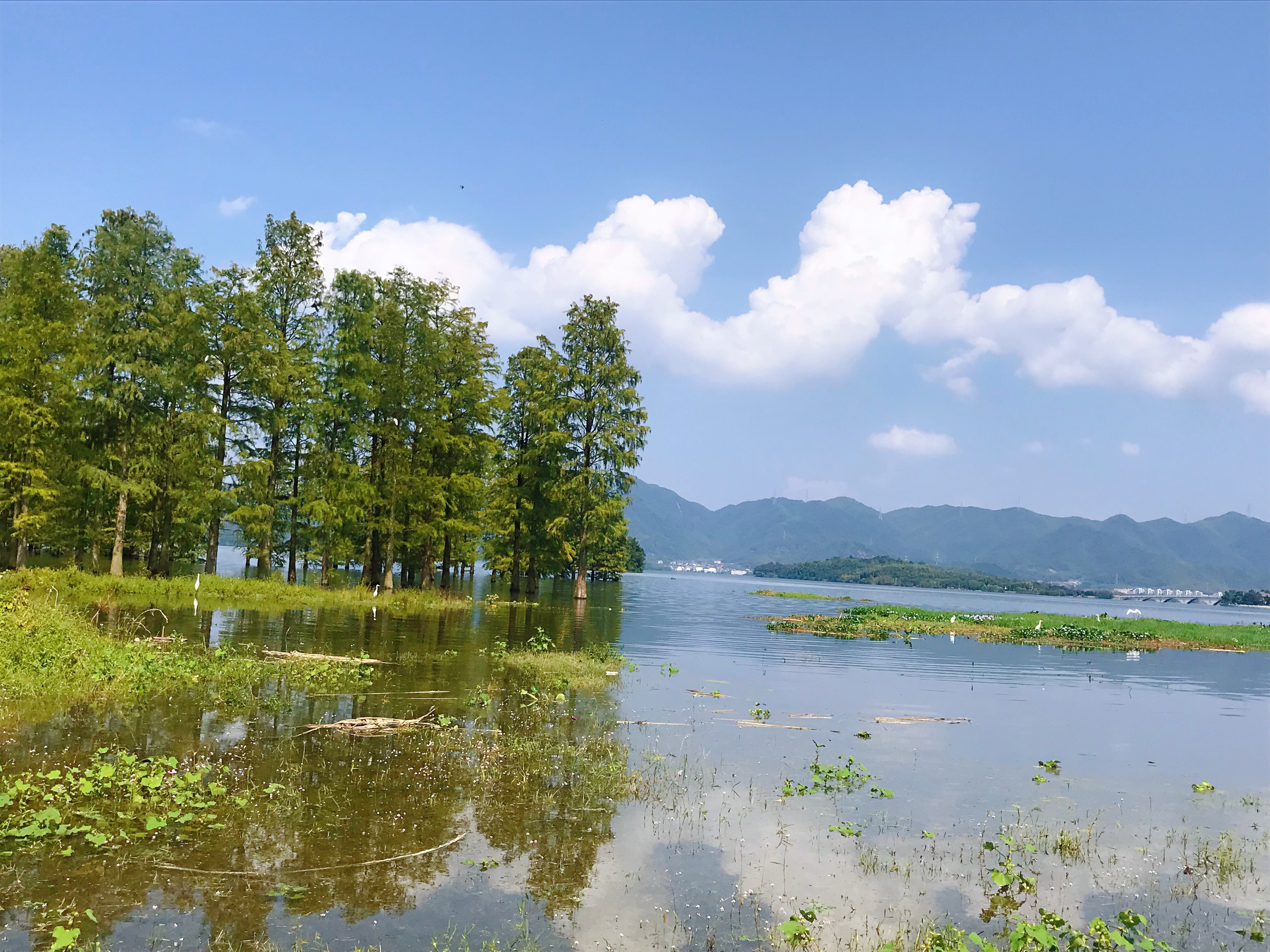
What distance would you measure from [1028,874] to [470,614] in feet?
105

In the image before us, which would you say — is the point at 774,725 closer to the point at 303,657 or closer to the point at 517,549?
the point at 303,657

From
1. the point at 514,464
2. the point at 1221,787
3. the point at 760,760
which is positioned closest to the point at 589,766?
the point at 760,760

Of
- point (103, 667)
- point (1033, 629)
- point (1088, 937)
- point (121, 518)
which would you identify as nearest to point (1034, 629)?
point (1033, 629)

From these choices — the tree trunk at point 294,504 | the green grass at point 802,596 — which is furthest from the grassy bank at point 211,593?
the green grass at point 802,596

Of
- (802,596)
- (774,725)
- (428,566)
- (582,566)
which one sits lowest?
(802,596)

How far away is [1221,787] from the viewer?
15008 mm

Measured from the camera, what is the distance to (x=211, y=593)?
114 feet

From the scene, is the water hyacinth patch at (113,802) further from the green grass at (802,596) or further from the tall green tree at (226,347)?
the green grass at (802,596)

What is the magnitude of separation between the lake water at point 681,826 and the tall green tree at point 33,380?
17027mm

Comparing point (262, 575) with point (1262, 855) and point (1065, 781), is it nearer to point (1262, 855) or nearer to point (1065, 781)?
point (1065, 781)

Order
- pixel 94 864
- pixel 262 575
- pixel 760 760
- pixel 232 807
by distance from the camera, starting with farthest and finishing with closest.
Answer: pixel 262 575
pixel 760 760
pixel 232 807
pixel 94 864

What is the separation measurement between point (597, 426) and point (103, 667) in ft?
129

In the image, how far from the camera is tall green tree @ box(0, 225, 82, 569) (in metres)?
32.7

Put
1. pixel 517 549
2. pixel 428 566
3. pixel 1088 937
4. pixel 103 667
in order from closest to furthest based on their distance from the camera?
1. pixel 1088 937
2. pixel 103 667
3. pixel 428 566
4. pixel 517 549
